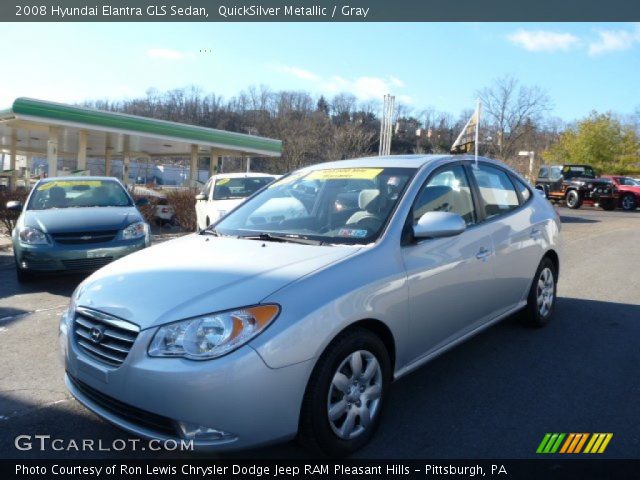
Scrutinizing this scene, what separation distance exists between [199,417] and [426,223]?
1770 mm

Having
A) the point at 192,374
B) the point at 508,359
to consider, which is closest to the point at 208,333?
the point at 192,374

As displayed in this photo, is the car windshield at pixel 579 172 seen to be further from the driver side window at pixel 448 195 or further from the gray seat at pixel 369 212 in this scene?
the gray seat at pixel 369 212

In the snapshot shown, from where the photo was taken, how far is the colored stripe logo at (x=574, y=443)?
2.91 metres

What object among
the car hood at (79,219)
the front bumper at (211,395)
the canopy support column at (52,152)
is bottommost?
the front bumper at (211,395)

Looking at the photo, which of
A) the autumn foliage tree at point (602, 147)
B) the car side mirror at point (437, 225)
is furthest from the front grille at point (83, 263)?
the autumn foliage tree at point (602, 147)

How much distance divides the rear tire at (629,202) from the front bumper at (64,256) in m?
27.6

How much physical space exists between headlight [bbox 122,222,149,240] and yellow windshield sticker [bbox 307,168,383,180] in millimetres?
3840

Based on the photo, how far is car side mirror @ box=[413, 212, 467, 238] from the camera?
3.21 meters

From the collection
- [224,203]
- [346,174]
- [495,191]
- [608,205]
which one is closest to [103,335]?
[346,174]

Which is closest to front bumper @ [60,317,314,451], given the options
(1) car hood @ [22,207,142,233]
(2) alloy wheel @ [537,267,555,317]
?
(2) alloy wheel @ [537,267,555,317]

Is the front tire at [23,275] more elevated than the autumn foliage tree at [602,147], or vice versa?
the autumn foliage tree at [602,147]

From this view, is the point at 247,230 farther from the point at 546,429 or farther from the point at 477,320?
the point at 546,429

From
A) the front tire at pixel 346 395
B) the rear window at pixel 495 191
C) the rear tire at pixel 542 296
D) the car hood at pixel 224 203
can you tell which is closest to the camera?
the front tire at pixel 346 395

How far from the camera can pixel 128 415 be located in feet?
8.30
